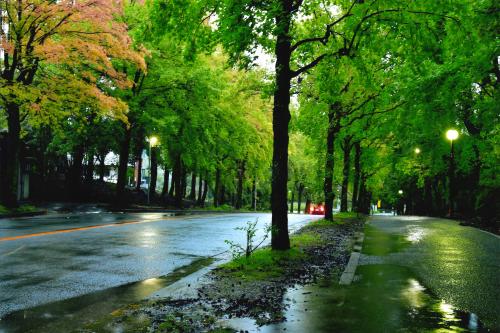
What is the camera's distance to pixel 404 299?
21.0 feet

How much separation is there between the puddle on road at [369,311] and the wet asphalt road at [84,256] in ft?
10.1

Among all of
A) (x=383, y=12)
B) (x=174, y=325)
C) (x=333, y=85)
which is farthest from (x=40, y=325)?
(x=333, y=85)

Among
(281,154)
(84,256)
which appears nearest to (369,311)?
(281,154)

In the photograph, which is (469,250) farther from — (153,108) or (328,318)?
(153,108)

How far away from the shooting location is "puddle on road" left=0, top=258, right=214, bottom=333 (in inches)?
196

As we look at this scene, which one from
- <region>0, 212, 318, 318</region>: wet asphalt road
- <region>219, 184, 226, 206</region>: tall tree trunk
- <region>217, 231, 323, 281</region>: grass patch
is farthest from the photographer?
<region>219, 184, 226, 206</region>: tall tree trunk

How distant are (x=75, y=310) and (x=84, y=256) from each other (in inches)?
163

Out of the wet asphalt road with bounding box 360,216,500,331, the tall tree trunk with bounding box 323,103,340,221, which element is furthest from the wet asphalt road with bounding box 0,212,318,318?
the tall tree trunk with bounding box 323,103,340,221

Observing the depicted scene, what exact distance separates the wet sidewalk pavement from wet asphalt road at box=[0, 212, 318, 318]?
10.1ft

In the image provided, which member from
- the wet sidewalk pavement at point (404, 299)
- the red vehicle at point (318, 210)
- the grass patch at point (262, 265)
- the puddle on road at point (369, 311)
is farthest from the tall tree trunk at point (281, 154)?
the red vehicle at point (318, 210)

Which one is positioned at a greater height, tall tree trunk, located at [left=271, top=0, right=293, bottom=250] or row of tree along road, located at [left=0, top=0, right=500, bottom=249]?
row of tree along road, located at [left=0, top=0, right=500, bottom=249]

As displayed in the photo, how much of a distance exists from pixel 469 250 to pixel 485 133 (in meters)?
16.1

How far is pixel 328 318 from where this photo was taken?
5.30 meters

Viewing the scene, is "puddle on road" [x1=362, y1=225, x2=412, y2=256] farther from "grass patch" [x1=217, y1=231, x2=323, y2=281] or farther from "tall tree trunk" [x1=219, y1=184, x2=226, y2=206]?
"tall tree trunk" [x1=219, y1=184, x2=226, y2=206]
